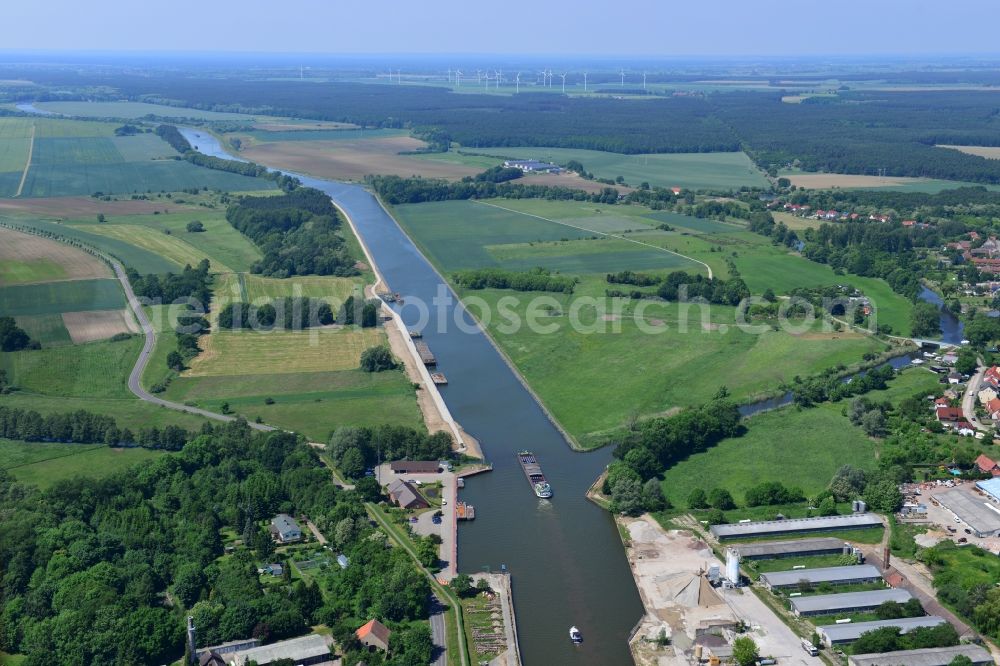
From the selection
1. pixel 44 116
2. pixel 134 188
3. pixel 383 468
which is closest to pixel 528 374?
pixel 383 468

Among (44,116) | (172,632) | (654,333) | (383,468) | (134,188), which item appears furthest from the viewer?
(44,116)

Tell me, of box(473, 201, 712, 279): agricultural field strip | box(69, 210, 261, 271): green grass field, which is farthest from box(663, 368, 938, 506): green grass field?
box(69, 210, 261, 271): green grass field

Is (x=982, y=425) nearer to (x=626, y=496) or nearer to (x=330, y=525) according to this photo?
(x=626, y=496)

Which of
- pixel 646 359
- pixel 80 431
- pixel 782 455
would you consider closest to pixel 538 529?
pixel 782 455

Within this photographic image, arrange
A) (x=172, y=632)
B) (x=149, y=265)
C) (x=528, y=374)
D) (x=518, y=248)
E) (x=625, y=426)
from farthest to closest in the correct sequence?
(x=518, y=248) → (x=149, y=265) → (x=528, y=374) → (x=625, y=426) → (x=172, y=632)

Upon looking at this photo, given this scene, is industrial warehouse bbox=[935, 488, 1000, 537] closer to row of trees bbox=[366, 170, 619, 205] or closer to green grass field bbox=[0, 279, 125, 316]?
green grass field bbox=[0, 279, 125, 316]

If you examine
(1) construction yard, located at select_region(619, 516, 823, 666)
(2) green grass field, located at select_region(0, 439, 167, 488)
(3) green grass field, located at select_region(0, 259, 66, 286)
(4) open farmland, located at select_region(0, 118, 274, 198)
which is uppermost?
(4) open farmland, located at select_region(0, 118, 274, 198)
